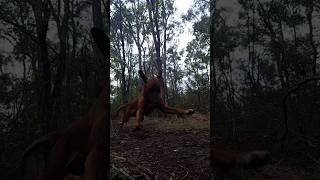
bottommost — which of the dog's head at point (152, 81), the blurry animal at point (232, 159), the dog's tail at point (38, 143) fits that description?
the blurry animal at point (232, 159)

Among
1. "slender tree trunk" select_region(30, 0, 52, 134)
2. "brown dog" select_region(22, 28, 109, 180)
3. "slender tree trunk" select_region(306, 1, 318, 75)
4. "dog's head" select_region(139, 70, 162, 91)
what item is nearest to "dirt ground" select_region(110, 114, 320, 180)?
"brown dog" select_region(22, 28, 109, 180)

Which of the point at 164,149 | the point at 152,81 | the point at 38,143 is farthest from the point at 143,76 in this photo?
the point at 38,143

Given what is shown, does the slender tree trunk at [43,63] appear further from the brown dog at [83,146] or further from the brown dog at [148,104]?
the brown dog at [148,104]

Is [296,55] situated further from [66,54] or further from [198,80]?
[66,54]

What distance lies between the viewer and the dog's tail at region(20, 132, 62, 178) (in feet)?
10.6

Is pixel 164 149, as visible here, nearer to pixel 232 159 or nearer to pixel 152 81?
pixel 232 159

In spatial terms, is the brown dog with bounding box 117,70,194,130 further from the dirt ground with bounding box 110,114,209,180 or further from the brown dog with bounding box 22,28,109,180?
the brown dog with bounding box 22,28,109,180

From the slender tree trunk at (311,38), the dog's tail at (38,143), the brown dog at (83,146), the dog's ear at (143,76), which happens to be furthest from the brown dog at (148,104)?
the slender tree trunk at (311,38)

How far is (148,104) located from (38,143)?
3.50 feet

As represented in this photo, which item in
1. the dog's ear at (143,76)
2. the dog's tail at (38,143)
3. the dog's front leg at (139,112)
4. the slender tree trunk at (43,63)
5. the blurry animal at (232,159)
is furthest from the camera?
the dog's ear at (143,76)

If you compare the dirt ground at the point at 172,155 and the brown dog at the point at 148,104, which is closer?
the dirt ground at the point at 172,155

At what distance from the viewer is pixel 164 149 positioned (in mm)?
3408

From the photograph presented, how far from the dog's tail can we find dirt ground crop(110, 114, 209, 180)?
1.56 ft

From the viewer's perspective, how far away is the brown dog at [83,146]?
122 inches
